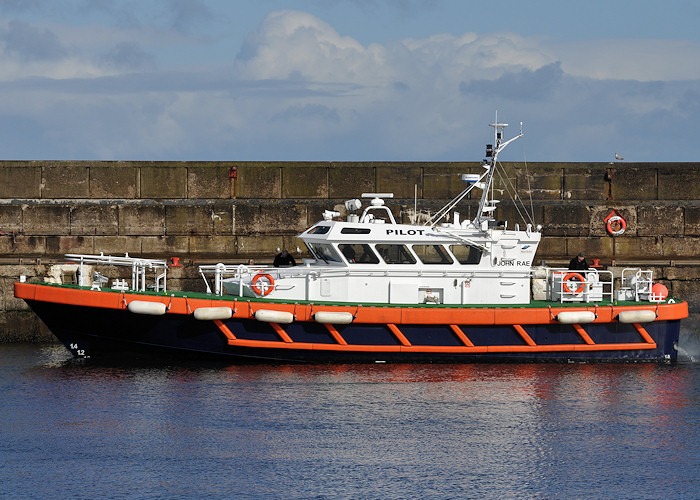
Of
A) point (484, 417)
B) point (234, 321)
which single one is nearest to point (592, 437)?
point (484, 417)

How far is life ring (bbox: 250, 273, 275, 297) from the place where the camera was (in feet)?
55.1

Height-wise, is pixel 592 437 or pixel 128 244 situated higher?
pixel 128 244

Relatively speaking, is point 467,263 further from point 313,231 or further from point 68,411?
point 68,411

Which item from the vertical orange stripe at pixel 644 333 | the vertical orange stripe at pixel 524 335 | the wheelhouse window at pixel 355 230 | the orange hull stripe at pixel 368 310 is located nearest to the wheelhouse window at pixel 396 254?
the wheelhouse window at pixel 355 230

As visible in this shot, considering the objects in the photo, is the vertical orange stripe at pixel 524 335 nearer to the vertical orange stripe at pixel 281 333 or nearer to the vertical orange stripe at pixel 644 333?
the vertical orange stripe at pixel 644 333

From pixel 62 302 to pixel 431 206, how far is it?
8.56 meters

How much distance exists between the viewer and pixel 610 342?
17.3 meters

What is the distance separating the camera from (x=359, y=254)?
17.0m

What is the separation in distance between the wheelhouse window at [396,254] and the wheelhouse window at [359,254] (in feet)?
0.57

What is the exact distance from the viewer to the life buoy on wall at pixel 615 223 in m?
21.8

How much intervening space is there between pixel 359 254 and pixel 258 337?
2182 mm

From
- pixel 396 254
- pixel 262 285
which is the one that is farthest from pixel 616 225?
pixel 262 285

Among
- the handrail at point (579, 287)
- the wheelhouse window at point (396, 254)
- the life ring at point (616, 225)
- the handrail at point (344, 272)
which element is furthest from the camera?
the life ring at point (616, 225)

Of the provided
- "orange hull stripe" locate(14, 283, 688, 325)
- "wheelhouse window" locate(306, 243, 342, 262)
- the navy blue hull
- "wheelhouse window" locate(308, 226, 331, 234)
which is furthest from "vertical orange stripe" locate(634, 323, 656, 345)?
"wheelhouse window" locate(308, 226, 331, 234)
